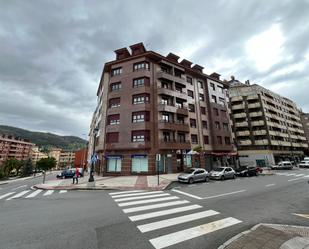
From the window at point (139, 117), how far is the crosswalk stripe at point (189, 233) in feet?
70.1

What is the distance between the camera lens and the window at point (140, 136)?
26.1 metres

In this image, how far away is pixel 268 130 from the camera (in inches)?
1956

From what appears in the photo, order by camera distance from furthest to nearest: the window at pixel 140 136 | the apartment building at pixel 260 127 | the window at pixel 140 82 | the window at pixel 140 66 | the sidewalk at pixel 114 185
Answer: the apartment building at pixel 260 127, the window at pixel 140 66, the window at pixel 140 82, the window at pixel 140 136, the sidewalk at pixel 114 185

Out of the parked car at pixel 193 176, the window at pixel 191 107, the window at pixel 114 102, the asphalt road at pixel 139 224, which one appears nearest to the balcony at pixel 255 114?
the window at pixel 191 107

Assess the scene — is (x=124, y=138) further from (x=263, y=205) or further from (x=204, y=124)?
(x=263, y=205)

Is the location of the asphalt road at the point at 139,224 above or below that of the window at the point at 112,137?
below

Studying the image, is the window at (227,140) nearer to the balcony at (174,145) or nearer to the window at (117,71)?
the balcony at (174,145)

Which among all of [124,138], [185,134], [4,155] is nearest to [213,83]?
[185,134]

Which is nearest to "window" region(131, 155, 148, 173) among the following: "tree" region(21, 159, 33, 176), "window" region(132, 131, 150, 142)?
"window" region(132, 131, 150, 142)

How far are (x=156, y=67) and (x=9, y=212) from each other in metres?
28.1

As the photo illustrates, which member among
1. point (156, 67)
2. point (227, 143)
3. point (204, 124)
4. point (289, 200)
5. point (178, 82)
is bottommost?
point (289, 200)

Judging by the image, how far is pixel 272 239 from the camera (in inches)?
186

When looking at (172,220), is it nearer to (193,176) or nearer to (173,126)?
(193,176)

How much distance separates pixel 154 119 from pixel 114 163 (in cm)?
954
